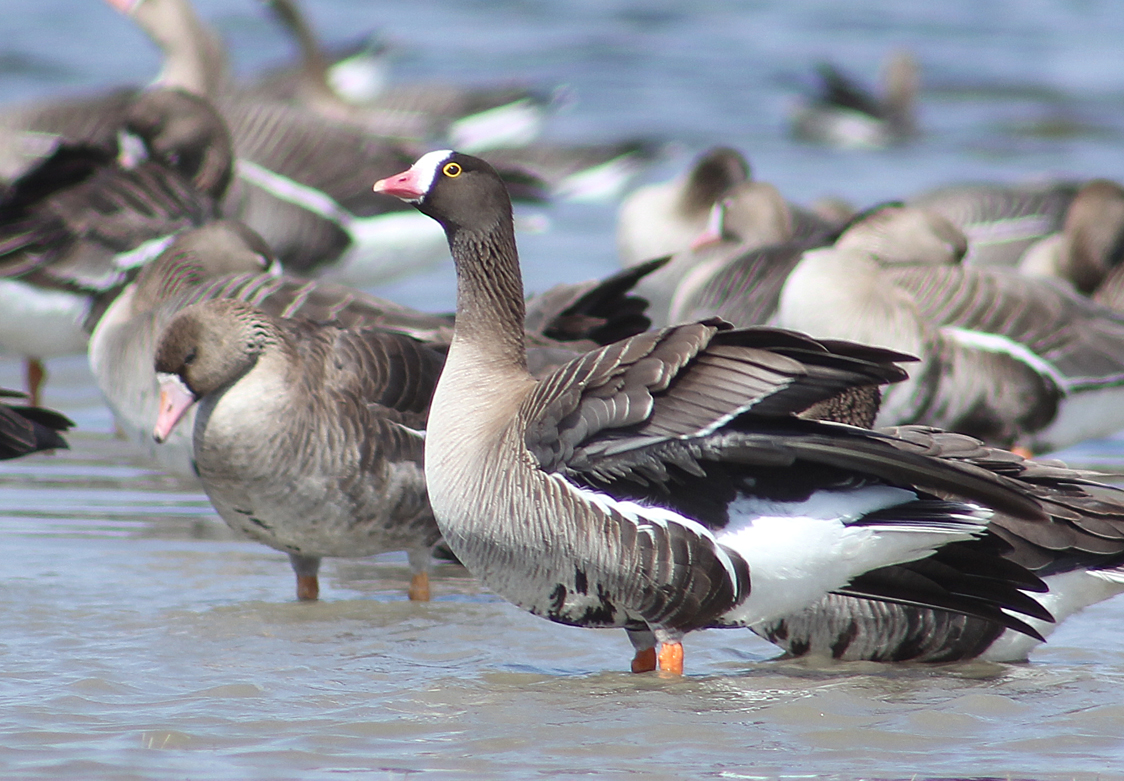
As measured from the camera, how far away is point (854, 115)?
21375 mm

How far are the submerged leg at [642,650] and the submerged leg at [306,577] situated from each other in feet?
5.01

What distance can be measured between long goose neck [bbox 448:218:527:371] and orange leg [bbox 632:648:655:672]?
1071 mm

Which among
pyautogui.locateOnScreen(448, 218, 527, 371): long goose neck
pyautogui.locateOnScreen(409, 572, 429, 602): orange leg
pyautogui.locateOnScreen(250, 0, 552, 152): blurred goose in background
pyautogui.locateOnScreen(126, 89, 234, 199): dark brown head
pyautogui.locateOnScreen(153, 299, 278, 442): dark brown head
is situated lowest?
pyautogui.locateOnScreen(409, 572, 429, 602): orange leg

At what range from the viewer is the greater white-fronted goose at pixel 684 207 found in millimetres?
13125

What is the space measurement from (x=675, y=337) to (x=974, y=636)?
1521mm

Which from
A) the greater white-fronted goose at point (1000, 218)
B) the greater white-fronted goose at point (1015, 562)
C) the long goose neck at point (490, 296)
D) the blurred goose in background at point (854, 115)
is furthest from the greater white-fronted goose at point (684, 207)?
the blurred goose in background at point (854, 115)

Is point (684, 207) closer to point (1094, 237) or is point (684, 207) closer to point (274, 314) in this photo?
point (1094, 237)

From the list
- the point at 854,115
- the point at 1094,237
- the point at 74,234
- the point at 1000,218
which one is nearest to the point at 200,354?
the point at 74,234

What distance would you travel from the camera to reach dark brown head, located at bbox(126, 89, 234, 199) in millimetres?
10656

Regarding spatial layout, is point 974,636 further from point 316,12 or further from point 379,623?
point 316,12

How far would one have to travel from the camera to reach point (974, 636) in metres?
5.61

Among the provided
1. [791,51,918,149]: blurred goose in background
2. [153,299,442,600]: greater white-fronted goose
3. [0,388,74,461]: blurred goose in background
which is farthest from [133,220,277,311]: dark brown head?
[791,51,918,149]: blurred goose in background

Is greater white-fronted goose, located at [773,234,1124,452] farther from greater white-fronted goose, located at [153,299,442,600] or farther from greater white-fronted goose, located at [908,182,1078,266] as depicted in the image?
greater white-fronted goose, located at [908,182,1078,266]

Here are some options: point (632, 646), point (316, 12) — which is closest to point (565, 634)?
point (632, 646)
